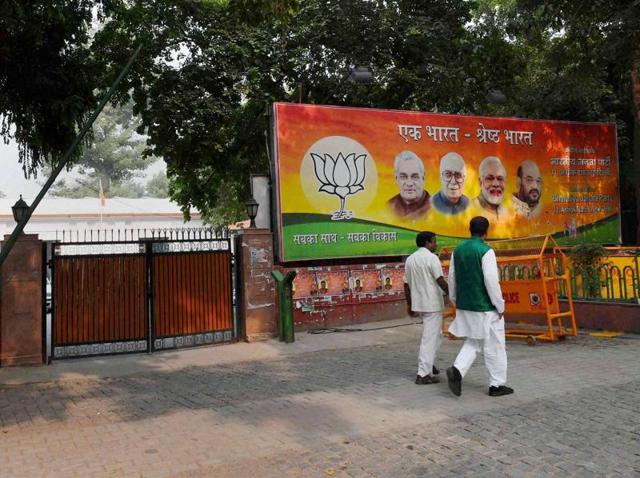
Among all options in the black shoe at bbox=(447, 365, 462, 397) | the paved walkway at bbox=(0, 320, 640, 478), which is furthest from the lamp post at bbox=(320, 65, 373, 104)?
the black shoe at bbox=(447, 365, 462, 397)

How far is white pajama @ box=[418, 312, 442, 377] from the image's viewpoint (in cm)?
705

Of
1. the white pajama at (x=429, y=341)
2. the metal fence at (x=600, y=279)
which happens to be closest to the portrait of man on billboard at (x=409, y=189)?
the metal fence at (x=600, y=279)

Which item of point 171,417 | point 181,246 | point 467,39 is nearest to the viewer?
point 171,417

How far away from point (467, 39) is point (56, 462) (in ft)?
53.0

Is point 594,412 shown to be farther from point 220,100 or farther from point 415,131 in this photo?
point 220,100

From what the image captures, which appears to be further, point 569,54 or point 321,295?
point 569,54

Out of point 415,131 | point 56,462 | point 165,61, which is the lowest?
point 56,462

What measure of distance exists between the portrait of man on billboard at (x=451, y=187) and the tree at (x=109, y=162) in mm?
58599

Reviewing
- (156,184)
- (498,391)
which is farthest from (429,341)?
(156,184)

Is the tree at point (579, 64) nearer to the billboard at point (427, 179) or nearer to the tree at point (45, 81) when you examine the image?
the billboard at point (427, 179)

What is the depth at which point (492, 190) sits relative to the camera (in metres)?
14.4

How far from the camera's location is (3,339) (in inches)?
354

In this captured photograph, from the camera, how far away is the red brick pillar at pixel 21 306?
899 centimetres

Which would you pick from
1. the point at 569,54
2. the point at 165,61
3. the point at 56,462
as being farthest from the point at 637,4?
the point at 56,462
